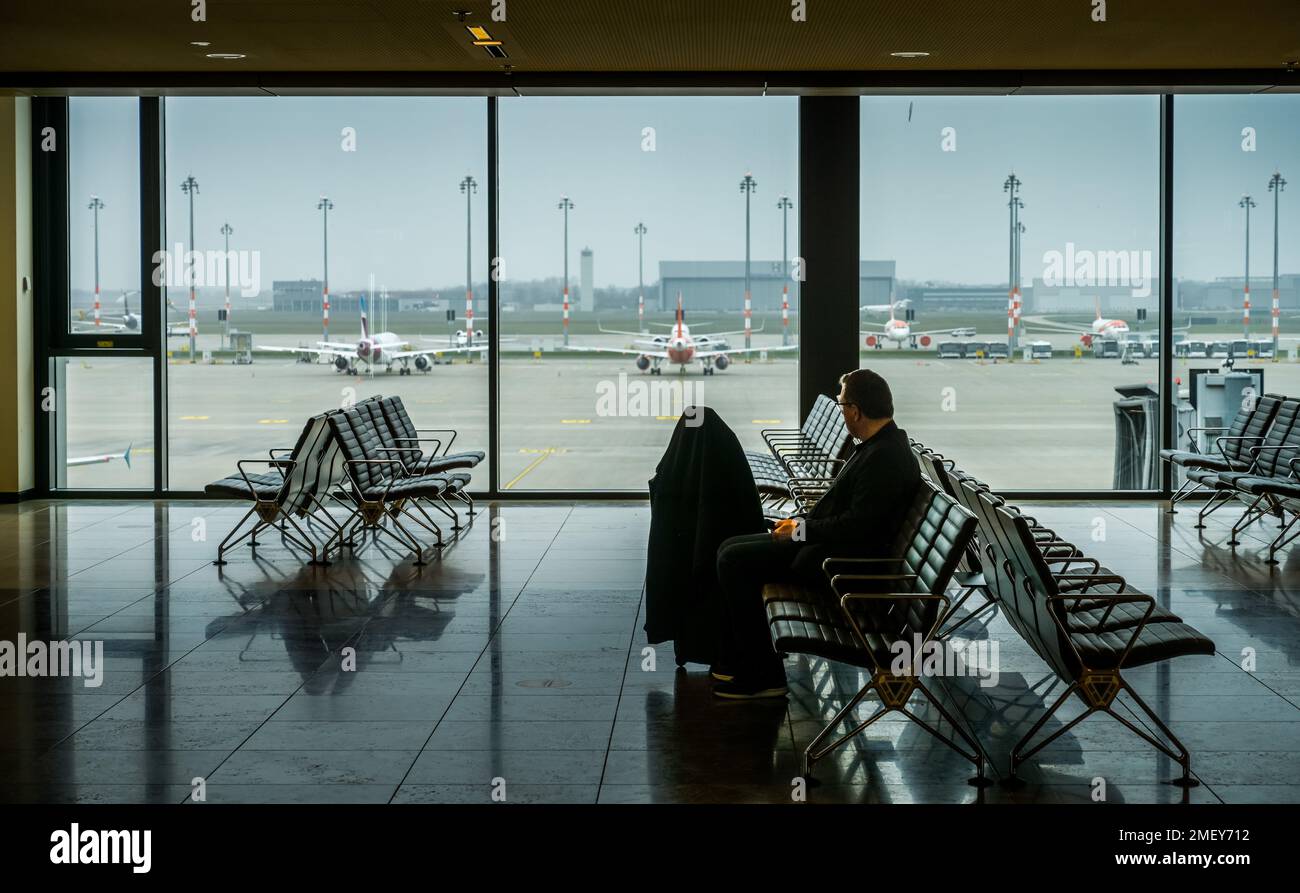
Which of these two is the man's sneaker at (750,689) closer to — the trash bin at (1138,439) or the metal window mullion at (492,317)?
the metal window mullion at (492,317)

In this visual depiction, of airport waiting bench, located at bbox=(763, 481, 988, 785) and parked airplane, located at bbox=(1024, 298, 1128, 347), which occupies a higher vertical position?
parked airplane, located at bbox=(1024, 298, 1128, 347)

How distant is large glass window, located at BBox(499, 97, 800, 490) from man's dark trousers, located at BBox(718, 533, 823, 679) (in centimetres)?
613

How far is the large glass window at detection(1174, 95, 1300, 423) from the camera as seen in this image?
11.1 meters

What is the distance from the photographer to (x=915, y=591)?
180 inches

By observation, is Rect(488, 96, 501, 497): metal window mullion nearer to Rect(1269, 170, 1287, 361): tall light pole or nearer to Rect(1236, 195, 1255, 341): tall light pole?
Rect(1236, 195, 1255, 341): tall light pole

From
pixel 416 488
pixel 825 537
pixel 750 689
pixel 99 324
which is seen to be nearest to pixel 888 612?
pixel 825 537

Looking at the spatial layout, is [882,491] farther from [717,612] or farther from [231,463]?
[231,463]

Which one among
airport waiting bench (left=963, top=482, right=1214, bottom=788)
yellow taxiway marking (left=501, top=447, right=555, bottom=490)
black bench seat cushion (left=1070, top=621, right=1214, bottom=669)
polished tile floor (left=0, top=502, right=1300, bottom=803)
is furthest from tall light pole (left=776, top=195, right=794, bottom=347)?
black bench seat cushion (left=1070, top=621, right=1214, bottom=669)

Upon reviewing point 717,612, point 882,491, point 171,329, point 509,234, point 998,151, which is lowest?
point 717,612

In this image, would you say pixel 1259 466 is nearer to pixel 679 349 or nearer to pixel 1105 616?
pixel 679 349

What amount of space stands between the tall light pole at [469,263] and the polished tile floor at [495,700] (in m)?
3.52

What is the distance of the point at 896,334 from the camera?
11.5 m
